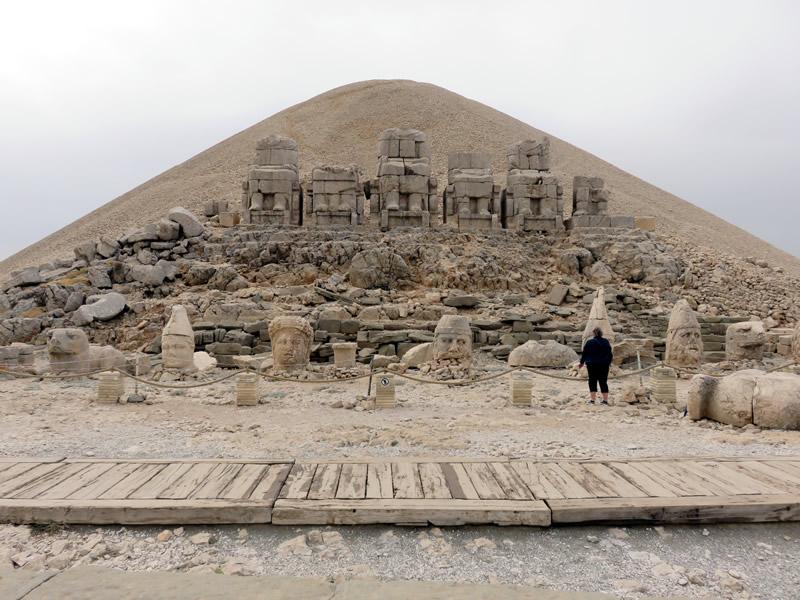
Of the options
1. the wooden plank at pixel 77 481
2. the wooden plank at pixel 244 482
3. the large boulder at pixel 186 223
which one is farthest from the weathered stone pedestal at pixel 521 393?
the large boulder at pixel 186 223

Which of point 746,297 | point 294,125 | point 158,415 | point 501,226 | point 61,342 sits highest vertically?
point 294,125

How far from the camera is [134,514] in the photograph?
3836 mm

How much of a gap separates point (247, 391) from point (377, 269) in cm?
780

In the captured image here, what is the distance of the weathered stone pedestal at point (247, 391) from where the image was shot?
854cm

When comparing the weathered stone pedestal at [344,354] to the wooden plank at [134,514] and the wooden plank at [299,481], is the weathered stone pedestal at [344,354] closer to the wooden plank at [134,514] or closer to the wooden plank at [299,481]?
the wooden plank at [299,481]

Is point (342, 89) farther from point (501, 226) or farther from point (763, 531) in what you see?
point (763, 531)

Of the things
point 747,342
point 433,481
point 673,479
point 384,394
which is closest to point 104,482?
point 433,481

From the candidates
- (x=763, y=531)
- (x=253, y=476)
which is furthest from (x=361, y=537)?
(x=763, y=531)

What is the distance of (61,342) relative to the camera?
10.6 meters

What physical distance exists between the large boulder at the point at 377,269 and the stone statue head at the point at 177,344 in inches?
221

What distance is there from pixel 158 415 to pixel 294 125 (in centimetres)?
4136

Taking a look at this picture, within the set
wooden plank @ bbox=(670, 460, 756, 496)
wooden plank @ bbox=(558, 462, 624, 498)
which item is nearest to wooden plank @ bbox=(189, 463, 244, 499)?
wooden plank @ bbox=(558, 462, 624, 498)

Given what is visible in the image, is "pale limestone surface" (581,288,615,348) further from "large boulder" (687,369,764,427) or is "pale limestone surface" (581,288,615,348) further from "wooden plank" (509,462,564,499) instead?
"wooden plank" (509,462,564,499)

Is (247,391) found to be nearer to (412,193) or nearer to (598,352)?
(598,352)
